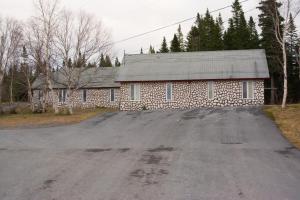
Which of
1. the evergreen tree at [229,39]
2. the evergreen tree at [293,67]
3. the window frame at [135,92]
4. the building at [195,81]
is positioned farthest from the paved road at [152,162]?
the evergreen tree at [229,39]

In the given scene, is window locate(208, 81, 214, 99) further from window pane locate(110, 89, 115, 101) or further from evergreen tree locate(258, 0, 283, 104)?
window pane locate(110, 89, 115, 101)

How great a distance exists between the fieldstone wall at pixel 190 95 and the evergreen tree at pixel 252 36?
2037 cm

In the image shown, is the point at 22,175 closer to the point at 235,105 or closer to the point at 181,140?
the point at 181,140

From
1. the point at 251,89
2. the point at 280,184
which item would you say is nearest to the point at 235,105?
the point at 251,89

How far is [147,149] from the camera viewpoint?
15.7m

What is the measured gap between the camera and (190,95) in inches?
1351

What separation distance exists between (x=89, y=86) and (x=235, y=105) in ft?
61.2

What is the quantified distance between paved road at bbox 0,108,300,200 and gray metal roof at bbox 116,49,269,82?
1133 centimetres

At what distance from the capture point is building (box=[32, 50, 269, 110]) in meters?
33.4

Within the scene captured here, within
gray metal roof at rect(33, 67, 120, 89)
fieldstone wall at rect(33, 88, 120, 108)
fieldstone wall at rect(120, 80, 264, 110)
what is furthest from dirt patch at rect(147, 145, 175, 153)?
fieldstone wall at rect(33, 88, 120, 108)

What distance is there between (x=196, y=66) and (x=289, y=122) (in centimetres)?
1520

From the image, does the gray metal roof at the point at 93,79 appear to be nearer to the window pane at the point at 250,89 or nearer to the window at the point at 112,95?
the window at the point at 112,95

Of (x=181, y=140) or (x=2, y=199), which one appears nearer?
(x=2, y=199)

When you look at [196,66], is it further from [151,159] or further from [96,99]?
[151,159]
